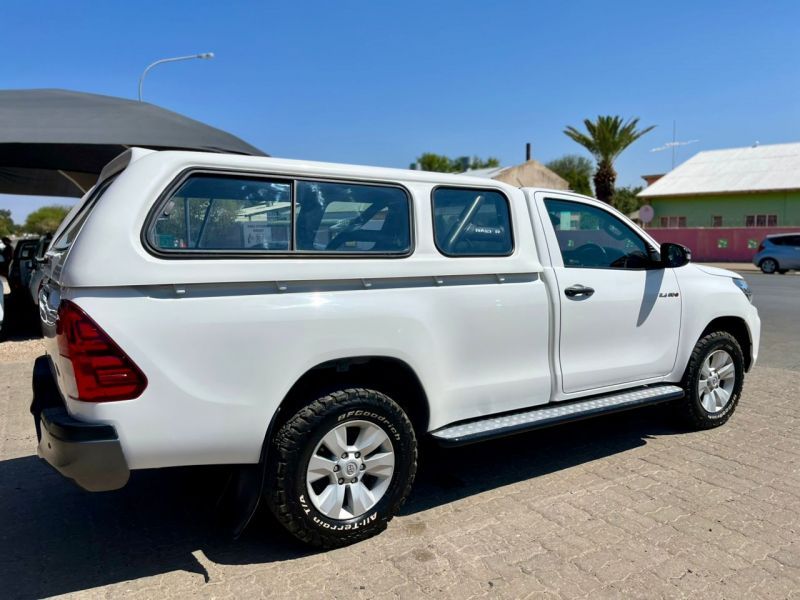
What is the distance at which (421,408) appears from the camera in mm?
3582

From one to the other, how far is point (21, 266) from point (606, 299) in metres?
11.3

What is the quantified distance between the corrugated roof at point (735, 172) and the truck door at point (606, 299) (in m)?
34.7

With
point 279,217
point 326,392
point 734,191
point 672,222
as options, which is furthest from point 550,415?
point 672,222

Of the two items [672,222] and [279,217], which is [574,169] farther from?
[279,217]

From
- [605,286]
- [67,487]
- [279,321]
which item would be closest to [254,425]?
[279,321]

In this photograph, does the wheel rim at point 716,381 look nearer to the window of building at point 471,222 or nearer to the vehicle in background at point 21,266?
the window of building at point 471,222

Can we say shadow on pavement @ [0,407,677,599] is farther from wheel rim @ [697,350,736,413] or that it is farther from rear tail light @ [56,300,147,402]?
rear tail light @ [56,300,147,402]

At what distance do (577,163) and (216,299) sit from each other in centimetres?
6630

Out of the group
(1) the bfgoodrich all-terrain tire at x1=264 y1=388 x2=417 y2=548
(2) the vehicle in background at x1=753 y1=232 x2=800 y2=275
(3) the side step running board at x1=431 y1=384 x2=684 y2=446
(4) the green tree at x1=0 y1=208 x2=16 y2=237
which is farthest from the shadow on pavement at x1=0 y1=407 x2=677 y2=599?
(4) the green tree at x1=0 y1=208 x2=16 y2=237

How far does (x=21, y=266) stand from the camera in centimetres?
1171

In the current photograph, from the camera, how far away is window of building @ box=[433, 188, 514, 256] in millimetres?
3688

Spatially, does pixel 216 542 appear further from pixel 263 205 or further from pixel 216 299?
pixel 263 205

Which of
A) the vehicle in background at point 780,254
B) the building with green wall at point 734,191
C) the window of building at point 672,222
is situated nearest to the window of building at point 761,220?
the building with green wall at point 734,191

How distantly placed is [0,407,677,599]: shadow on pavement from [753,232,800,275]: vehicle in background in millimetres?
22854
